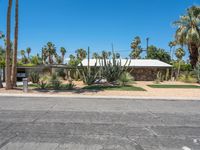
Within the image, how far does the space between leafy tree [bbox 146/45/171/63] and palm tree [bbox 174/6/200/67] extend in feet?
67.0

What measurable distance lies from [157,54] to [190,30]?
2277cm

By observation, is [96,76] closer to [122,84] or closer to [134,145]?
[122,84]

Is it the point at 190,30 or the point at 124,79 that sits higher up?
the point at 190,30

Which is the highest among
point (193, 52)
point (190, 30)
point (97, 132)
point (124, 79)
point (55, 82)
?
point (190, 30)

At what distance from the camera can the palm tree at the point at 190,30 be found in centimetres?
2859

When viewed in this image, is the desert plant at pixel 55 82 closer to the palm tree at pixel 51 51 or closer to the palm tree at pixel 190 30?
the palm tree at pixel 190 30

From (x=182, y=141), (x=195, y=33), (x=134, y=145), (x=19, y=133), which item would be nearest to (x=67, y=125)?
(x=19, y=133)

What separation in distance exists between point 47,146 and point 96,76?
18.3 metres

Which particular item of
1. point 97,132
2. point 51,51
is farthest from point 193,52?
point 51,51

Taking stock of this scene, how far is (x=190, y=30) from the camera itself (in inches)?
1133

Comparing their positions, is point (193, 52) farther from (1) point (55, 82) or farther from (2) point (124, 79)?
(1) point (55, 82)

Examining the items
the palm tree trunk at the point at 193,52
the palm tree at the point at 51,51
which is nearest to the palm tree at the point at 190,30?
the palm tree trunk at the point at 193,52

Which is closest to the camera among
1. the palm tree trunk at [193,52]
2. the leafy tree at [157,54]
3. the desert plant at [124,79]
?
the desert plant at [124,79]

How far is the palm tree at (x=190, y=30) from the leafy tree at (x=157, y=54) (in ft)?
67.0
